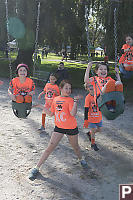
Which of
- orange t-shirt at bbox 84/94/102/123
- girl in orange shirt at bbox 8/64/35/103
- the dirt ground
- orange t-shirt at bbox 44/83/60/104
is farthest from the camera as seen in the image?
orange t-shirt at bbox 44/83/60/104

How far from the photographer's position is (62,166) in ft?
14.6

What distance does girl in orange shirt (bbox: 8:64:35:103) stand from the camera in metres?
4.33

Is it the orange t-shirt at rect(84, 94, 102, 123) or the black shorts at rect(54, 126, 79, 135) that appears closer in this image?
the black shorts at rect(54, 126, 79, 135)

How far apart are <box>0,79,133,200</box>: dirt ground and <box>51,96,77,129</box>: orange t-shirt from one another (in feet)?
2.89

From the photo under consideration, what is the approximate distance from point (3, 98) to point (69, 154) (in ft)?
20.2

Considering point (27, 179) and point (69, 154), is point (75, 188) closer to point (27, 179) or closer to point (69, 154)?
point (27, 179)

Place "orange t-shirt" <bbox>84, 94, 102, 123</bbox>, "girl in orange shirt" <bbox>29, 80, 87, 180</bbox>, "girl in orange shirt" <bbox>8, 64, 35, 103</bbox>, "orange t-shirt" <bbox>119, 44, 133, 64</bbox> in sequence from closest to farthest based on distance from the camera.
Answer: "girl in orange shirt" <bbox>29, 80, 87, 180</bbox> → "girl in orange shirt" <bbox>8, 64, 35, 103</bbox> → "orange t-shirt" <bbox>84, 94, 102, 123</bbox> → "orange t-shirt" <bbox>119, 44, 133, 64</bbox>

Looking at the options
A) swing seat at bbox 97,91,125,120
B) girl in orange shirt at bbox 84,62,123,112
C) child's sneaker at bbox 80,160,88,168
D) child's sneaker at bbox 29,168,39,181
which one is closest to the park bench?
child's sneaker at bbox 80,160,88,168

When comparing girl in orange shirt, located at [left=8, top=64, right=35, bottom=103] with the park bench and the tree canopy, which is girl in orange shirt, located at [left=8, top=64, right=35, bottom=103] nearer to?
the tree canopy

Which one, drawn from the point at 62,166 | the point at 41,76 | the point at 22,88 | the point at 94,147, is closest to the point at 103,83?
the point at 22,88

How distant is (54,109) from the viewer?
403 cm

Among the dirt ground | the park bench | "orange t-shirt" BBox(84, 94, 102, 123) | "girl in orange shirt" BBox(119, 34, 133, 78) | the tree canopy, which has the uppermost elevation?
the tree canopy

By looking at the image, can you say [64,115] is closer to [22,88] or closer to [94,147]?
[22,88]

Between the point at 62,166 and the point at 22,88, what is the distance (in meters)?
1.55
